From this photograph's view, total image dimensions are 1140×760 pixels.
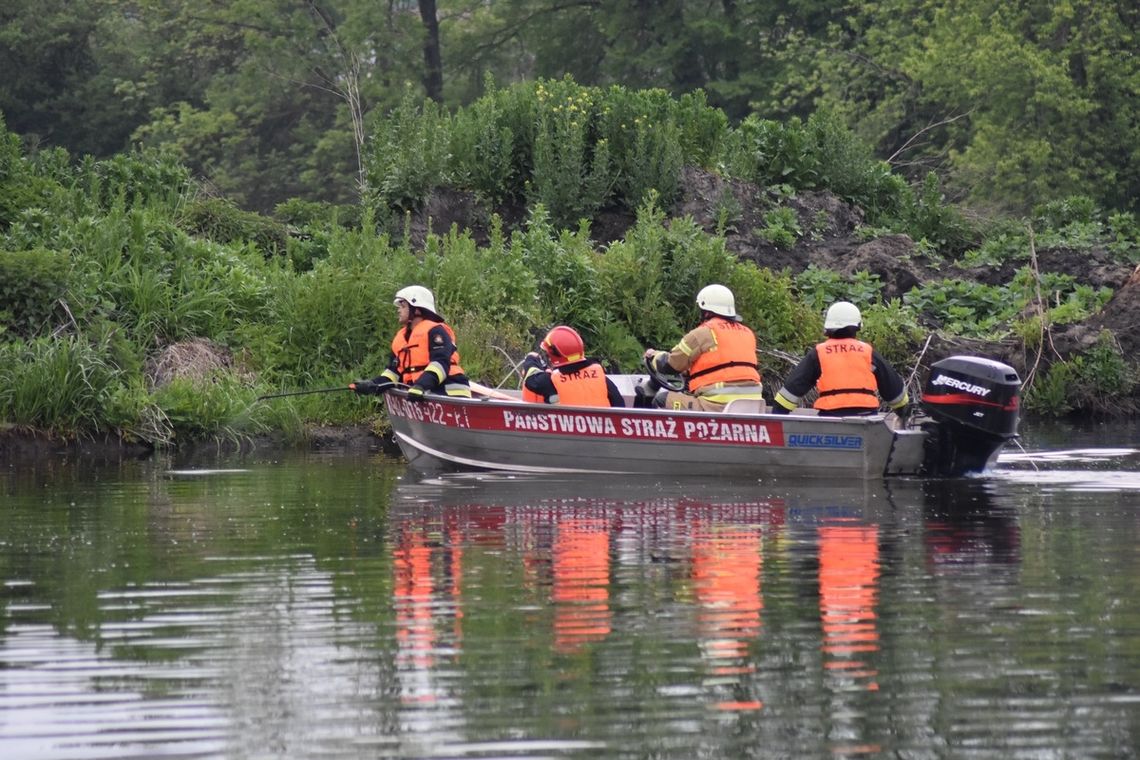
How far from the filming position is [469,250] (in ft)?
76.8

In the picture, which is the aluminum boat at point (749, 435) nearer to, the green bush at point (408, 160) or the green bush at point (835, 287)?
the green bush at point (835, 287)

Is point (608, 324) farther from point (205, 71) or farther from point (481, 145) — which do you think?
point (205, 71)

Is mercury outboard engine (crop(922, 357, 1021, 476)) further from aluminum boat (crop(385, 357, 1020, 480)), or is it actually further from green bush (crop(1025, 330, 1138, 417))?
green bush (crop(1025, 330, 1138, 417))

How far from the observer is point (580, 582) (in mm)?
11234

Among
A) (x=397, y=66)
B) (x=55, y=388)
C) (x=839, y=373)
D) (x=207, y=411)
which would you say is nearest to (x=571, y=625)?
(x=839, y=373)

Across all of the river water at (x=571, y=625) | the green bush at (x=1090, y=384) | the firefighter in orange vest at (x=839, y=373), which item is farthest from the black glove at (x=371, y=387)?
the green bush at (x=1090, y=384)

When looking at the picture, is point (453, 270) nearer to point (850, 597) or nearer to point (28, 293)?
point (28, 293)

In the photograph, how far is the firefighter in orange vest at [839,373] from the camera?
17.2m

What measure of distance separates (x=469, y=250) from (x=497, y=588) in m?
12.7

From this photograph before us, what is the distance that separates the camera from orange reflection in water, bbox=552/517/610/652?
31.4 feet

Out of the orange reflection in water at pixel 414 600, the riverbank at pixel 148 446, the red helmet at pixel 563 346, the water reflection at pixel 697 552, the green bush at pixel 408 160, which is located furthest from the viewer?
the green bush at pixel 408 160

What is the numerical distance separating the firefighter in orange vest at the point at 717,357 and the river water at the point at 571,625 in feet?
6.02

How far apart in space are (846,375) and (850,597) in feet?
22.3

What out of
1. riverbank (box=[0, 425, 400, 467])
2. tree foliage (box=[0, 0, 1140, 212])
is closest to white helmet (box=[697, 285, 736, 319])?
riverbank (box=[0, 425, 400, 467])
